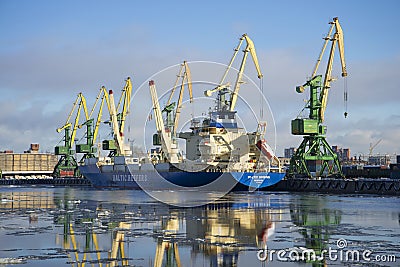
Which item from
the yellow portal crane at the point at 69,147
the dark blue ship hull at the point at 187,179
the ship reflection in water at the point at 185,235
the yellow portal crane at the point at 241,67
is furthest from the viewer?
the yellow portal crane at the point at 69,147

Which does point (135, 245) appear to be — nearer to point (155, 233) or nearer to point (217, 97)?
point (155, 233)

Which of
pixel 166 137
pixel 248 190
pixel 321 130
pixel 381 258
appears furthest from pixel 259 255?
pixel 166 137

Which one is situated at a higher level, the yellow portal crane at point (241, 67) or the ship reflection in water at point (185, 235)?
the yellow portal crane at point (241, 67)

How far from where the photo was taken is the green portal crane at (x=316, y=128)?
77.9 m

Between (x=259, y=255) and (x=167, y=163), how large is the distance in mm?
63937

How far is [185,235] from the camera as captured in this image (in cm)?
2831

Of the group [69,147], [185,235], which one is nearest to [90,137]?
[69,147]

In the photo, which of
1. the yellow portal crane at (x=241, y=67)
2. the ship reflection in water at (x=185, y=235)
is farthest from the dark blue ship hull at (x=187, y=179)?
the ship reflection in water at (x=185, y=235)
